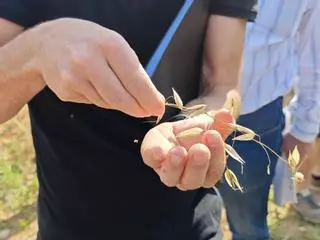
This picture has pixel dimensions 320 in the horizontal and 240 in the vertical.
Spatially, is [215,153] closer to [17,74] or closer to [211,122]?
[211,122]

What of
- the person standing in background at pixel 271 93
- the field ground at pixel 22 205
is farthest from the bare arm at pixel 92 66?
the field ground at pixel 22 205

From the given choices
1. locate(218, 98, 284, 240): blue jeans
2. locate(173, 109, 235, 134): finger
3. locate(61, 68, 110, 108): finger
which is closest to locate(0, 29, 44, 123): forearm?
locate(61, 68, 110, 108): finger

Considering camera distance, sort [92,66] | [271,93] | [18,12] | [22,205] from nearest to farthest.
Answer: [92,66]
[18,12]
[271,93]
[22,205]

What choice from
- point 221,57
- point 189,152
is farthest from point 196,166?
point 221,57

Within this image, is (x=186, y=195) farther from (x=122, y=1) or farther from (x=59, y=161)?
(x=122, y=1)

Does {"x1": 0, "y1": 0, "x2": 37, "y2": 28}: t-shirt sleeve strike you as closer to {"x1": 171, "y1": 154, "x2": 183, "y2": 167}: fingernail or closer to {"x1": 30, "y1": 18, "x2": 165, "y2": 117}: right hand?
{"x1": 30, "y1": 18, "x2": 165, "y2": 117}: right hand

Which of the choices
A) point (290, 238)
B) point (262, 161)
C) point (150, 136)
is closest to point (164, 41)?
point (150, 136)
